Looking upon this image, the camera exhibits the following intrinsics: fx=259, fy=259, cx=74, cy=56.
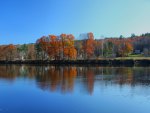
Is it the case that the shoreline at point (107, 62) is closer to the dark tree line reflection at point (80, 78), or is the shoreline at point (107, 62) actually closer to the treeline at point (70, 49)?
the treeline at point (70, 49)

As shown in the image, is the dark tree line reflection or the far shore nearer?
the dark tree line reflection

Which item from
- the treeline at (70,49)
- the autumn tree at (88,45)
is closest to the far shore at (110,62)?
the treeline at (70,49)

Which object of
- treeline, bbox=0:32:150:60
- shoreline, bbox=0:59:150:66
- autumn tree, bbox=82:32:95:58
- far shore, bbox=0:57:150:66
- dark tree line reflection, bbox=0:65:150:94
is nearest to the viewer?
dark tree line reflection, bbox=0:65:150:94

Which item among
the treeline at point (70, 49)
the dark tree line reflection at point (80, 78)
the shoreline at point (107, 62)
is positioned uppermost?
the treeline at point (70, 49)

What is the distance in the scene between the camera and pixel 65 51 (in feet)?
253

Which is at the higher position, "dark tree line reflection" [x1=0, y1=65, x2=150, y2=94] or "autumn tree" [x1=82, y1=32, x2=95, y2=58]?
"autumn tree" [x1=82, y1=32, x2=95, y2=58]

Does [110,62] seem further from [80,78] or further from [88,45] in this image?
[80,78]

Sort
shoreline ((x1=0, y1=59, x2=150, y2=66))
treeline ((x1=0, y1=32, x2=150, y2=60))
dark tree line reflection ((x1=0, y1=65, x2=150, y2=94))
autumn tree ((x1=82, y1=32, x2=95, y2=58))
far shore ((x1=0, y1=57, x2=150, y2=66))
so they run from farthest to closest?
1. treeline ((x1=0, y1=32, x2=150, y2=60))
2. autumn tree ((x1=82, y1=32, x2=95, y2=58))
3. far shore ((x1=0, y1=57, x2=150, y2=66))
4. shoreline ((x1=0, y1=59, x2=150, y2=66))
5. dark tree line reflection ((x1=0, y1=65, x2=150, y2=94))

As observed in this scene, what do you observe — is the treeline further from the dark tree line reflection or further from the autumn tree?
the dark tree line reflection

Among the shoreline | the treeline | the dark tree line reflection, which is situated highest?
the treeline

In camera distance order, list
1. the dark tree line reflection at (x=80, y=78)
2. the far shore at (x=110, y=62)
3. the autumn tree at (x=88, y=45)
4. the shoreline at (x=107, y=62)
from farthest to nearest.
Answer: the autumn tree at (x=88, y=45), the far shore at (x=110, y=62), the shoreline at (x=107, y=62), the dark tree line reflection at (x=80, y=78)

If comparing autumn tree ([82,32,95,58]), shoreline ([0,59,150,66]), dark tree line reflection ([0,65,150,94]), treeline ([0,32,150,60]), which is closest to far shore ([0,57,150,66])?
shoreline ([0,59,150,66])

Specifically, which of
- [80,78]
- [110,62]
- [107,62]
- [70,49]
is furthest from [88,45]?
[80,78]

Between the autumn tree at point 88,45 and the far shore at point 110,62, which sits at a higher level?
the autumn tree at point 88,45
